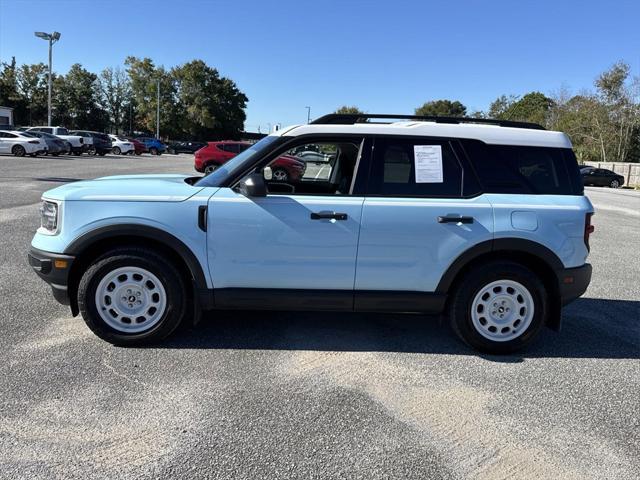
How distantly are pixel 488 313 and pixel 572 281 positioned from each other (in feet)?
2.33

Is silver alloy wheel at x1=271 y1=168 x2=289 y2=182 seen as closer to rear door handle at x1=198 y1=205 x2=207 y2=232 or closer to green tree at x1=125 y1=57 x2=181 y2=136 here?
rear door handle at x1=198 y1=205 x2=207 y2=232

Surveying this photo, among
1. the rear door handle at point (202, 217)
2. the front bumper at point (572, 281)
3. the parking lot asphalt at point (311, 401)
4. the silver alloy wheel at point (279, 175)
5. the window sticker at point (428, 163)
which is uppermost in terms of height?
the window sticker at point (428, 163)

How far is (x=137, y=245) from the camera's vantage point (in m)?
4.03

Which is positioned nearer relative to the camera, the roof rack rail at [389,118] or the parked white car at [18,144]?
the roof rack rail at [389,118]

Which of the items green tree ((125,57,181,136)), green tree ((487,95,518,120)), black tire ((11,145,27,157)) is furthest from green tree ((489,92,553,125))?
black tire ((11,145,27,157))

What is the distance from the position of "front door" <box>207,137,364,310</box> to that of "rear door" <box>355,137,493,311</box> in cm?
13

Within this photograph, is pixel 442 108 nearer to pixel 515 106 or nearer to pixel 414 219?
pixel 515 106

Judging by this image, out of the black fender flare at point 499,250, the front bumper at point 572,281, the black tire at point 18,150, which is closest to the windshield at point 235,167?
the black fender flare at point 499,250

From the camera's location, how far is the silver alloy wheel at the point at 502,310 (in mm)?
4156

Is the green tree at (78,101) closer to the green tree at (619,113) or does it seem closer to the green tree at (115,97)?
the green tree at (115,97)

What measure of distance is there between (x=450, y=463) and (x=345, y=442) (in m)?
0.58

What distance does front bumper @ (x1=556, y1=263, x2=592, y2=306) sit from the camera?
13.5 feet

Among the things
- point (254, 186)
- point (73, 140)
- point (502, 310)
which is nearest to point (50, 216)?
point (254, 186)

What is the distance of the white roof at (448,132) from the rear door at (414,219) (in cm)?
7
